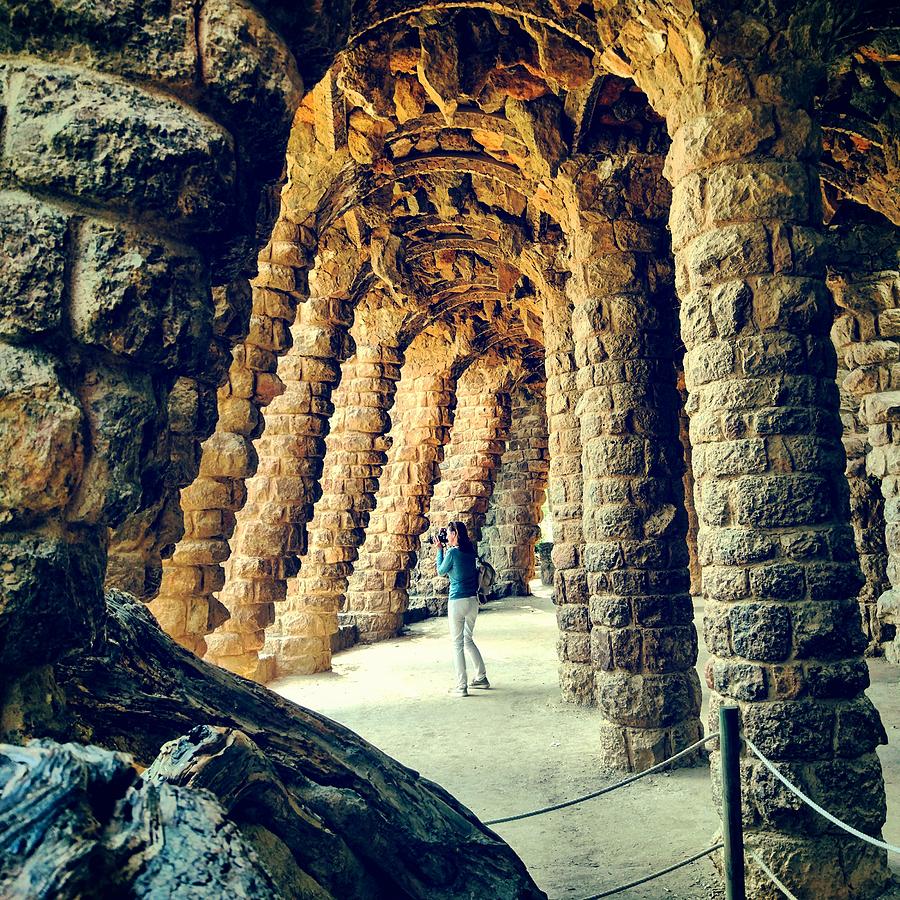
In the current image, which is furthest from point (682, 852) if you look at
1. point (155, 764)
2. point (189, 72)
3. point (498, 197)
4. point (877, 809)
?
point (498, 197)

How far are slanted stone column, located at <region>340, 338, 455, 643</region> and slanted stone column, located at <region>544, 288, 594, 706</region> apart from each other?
5.84 meters

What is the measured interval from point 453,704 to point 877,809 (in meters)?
5.71

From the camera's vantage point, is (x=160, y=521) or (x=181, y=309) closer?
(x=181, y=309)

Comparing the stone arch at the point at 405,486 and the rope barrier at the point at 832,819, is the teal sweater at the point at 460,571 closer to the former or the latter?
the stone arch at the point at 405,486

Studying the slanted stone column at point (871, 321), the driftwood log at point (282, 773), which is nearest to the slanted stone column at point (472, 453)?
the slanted stone column at point (871, 321)

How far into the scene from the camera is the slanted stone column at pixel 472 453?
17.8 metres

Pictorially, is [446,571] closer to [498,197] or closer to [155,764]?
[498,197]

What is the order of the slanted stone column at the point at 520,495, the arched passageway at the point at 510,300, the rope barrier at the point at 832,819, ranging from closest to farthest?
the arched passageway at the point at 510,300
the rope barrier at the point at 832,819
the slanted stone column at the point at 520,495

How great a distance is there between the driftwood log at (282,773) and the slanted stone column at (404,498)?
12.0m

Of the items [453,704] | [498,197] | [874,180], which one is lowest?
[453,704]

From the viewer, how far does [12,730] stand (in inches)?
55.1

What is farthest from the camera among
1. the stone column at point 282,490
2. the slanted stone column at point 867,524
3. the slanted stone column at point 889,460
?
the slanted stone column at point 867,524

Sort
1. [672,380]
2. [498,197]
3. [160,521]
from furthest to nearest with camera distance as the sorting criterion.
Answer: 1. [498,197]
2. [672,380]
3. [160,521]

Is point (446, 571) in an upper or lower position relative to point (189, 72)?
lower
